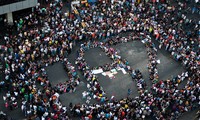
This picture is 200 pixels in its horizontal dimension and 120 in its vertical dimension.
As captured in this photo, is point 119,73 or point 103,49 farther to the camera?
point 103,49

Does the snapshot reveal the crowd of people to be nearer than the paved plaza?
Yes

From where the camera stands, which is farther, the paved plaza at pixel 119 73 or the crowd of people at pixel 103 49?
the paved plaza at pixel 119 73

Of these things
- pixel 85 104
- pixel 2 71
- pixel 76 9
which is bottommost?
pixel 85 104

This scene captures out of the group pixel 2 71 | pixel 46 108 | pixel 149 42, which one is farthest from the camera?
pixel 149 42

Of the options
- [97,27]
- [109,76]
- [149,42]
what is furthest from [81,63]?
[149,42]

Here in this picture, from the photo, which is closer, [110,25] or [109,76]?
[109,76]

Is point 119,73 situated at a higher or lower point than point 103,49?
lower

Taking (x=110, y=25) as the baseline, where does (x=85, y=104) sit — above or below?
below

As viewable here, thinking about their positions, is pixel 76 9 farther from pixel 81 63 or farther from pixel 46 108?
pixel 46 108
